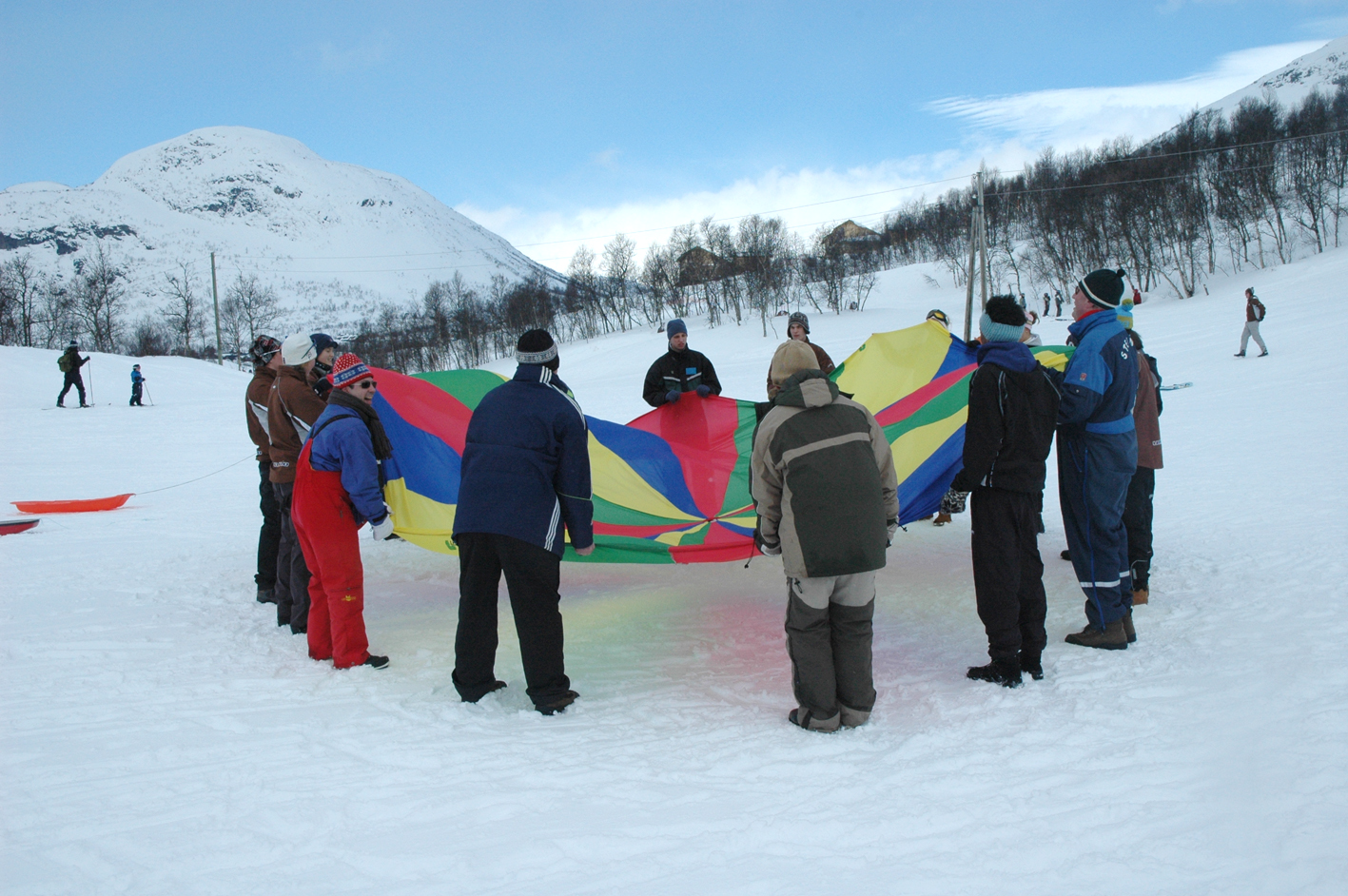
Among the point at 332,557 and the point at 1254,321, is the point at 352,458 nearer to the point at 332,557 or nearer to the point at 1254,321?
the point at 332,557

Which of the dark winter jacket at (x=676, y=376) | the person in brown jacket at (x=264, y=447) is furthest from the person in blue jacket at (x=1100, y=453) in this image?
the person in brown jacket at (x=264, y=447)

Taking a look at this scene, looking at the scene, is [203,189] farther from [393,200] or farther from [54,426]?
[54,426]

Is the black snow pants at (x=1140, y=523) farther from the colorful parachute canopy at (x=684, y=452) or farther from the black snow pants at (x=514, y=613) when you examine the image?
the black snow pants at (x=514, y=613)

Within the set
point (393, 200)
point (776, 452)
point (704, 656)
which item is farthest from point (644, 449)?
point (393, 200)

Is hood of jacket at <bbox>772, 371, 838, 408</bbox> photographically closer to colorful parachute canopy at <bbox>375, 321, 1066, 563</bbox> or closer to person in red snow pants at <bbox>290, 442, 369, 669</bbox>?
colorful parachute canopy at <bbox>375, 321, 1066, 563</bbox>

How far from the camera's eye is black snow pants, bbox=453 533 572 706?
3.19m

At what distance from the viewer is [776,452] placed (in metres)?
2.95

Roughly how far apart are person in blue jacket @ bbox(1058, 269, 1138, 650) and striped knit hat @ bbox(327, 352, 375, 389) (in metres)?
3.35

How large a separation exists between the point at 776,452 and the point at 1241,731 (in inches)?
75.0

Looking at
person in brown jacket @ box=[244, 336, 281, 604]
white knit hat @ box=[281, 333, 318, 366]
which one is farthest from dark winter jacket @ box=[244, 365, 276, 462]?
white knit hat @ box=[281, 333, 318, 366]

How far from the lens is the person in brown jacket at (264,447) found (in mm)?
4648

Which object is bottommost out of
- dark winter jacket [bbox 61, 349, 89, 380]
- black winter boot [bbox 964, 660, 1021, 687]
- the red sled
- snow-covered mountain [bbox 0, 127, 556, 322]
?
black winter boot [bbox 964, 660, 1021, 687]

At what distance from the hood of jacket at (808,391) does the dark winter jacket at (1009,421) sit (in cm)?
80

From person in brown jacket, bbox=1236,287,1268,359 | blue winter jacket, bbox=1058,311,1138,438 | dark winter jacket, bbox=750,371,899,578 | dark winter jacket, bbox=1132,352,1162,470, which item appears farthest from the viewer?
person in brown jacket, bbox=1236,287,1268,359
